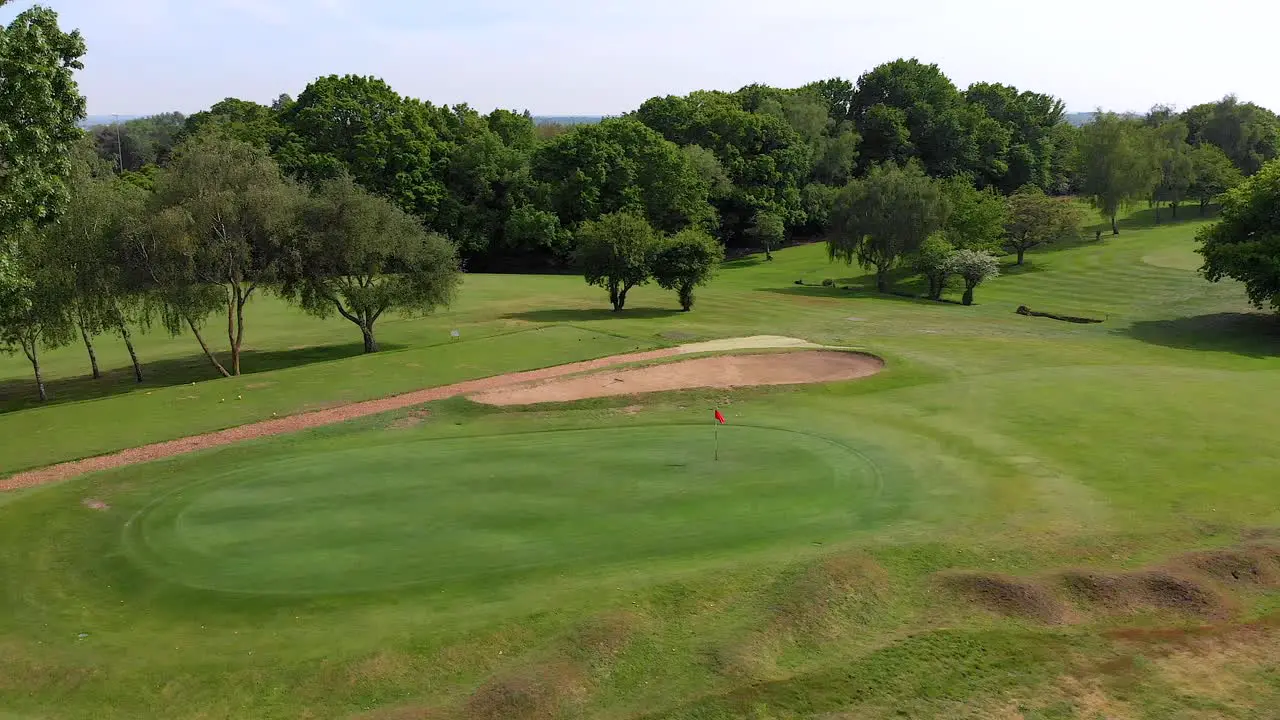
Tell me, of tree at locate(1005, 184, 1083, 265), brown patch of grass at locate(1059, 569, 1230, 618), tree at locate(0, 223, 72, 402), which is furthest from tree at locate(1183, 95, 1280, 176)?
tree at locate(0, 223, 72, 402)

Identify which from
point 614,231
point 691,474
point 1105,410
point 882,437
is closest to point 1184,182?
point 614,231

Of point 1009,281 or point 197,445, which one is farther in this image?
point 1009,281

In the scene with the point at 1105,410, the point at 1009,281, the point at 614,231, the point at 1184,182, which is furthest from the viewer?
the point at 1184,182

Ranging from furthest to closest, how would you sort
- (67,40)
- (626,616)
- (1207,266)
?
(1207,266) → (67,40) → (626,616)

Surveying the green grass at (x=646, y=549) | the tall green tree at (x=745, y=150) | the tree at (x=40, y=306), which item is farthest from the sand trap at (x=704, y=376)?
the tall green tree at (x=745, y=150)

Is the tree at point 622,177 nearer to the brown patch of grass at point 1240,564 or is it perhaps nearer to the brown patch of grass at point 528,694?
the brown patch of grass at point 1240,564

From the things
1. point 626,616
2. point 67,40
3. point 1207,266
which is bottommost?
point 626,616

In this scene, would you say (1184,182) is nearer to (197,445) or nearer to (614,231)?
(614,231)

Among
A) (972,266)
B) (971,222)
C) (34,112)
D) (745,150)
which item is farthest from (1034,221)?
(34,112)

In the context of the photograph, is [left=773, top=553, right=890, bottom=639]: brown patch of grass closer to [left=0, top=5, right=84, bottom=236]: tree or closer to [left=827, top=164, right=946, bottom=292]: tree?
[left=0, top=5, right=84, bottom=236]: tree
